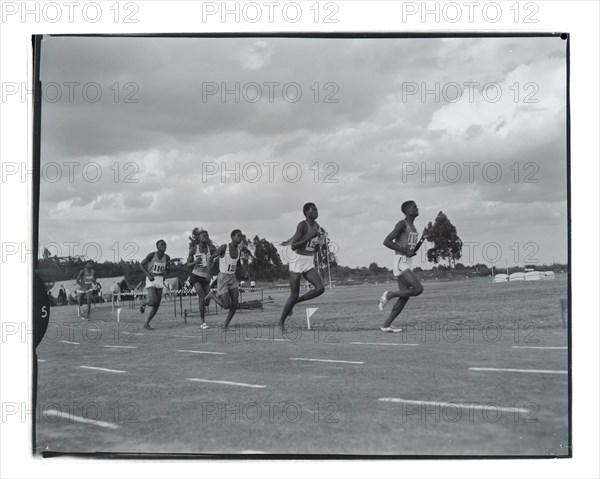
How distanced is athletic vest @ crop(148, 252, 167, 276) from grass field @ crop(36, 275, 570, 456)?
0.85 metres

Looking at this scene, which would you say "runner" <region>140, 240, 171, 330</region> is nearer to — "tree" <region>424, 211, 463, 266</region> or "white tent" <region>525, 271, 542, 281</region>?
"tree" <region>424, 211, 463, 266</region>

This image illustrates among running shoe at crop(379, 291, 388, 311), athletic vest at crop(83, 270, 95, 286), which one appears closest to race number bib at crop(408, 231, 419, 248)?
running shoe at crop(379, 291, 388, 311)

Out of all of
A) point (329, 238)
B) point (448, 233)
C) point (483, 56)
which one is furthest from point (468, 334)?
point (483, 56)

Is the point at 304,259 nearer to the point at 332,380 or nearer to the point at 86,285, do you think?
the point at 332,380

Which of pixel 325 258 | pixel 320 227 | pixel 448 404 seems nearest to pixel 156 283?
pixel 325 258

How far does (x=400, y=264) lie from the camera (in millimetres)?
7559

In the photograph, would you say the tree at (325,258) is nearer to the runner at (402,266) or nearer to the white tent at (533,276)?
the runner at (402,266)

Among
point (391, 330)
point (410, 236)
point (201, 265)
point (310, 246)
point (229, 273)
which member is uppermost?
point (410, 236)

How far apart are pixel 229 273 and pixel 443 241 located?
9.35 feet

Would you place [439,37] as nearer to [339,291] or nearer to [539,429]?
[339,291]

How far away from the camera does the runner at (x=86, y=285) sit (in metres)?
7.77

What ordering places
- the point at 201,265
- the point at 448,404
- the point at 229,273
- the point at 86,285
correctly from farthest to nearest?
the point at 229,273, the point at 201,265, the point at 86,285, the point at 448,404

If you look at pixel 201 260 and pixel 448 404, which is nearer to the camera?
pixel 448 404

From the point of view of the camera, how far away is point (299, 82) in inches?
275
